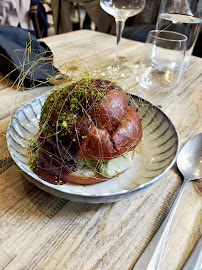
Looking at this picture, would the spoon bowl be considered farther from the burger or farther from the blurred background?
the blurred background

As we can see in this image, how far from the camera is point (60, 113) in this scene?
0.60m

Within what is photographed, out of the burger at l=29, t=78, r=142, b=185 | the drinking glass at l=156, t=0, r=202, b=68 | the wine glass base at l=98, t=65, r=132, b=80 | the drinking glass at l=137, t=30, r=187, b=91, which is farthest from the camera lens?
the drinking glass at l=156, t=0, r=202, b=68

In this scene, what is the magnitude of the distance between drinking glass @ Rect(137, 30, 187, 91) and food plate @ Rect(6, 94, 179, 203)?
352 millimetres

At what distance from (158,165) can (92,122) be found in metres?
0.24

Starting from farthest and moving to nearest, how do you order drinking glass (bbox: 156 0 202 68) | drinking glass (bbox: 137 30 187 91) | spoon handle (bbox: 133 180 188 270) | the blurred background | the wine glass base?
1. the blurred background
2. drinking glass (bbox: 156 0 202 68)
3. the wine glass base
4. drinking glass (bbox: 137 30 187 91)
5. spoon handle (bbox: 133 180 188 270)

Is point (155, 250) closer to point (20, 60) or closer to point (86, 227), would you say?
point (86, 227)

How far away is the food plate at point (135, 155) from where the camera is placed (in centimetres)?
50

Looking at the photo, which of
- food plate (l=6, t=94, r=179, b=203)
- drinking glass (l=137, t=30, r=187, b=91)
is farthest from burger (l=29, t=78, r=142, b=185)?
drinking glass (l=137, t=30, r=187, b=91)

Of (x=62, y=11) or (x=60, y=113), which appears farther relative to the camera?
(x=62, y=11)

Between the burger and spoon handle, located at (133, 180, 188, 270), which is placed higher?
the burger

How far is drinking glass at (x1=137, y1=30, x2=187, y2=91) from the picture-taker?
3.37ft

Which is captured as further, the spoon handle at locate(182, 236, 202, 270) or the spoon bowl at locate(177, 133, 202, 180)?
the spoon bowl at locate(177, 133, 202, 180)

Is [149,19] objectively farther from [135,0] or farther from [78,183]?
[78,183]

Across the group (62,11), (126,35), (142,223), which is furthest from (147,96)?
(62,11)
